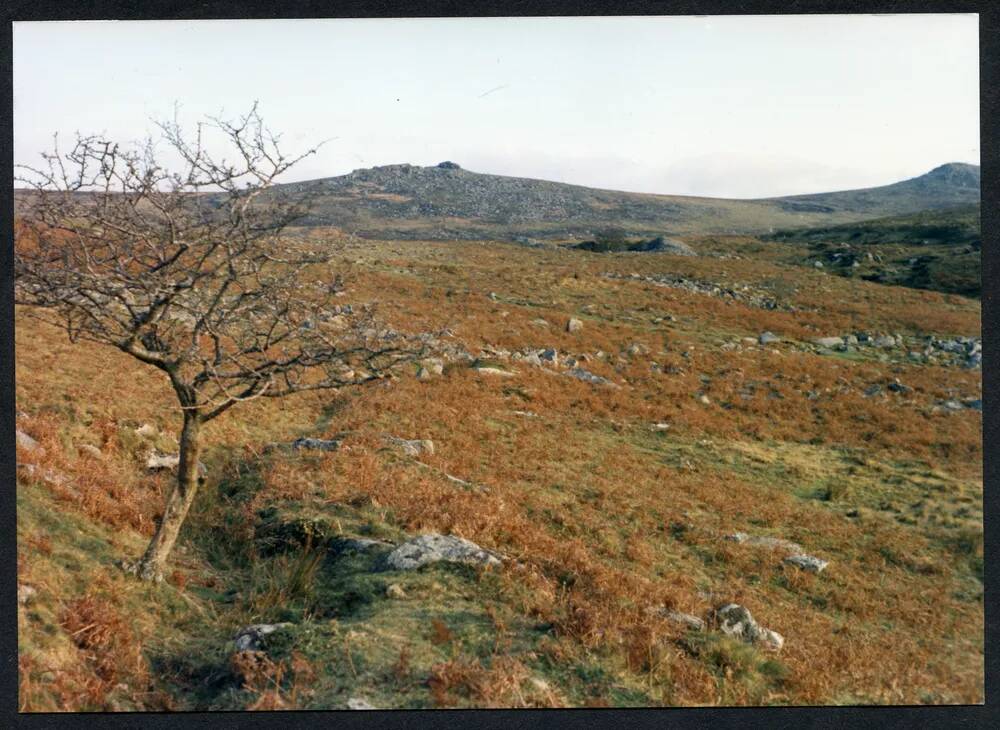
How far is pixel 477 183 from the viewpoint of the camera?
10481 cm

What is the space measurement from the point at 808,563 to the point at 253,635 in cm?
756

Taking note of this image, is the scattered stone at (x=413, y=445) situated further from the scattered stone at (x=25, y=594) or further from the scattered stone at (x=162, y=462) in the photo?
Answer: the scattered stone at (x=25, y=594)

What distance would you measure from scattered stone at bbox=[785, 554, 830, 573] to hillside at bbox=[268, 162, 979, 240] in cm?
3718

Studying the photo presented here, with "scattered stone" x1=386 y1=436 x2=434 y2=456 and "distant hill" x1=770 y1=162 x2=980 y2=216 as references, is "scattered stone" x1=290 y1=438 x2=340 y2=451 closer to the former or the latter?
"scattered stone" x1=386 y1=436 x2=434 y2=456

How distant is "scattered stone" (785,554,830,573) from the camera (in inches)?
385

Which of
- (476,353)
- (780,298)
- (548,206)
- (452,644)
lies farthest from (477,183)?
(452,644)

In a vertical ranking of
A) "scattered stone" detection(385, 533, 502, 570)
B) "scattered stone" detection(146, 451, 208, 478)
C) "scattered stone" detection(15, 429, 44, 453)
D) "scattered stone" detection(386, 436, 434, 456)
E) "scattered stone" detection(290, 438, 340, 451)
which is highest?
"scattered stone" detection(15, 429, 44, 453)

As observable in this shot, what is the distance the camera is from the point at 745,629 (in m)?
7.53

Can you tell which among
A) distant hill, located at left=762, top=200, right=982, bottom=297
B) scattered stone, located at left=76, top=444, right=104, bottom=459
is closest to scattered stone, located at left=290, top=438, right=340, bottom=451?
scattered stone, located at left=76, top=444, right=104, bottom=459

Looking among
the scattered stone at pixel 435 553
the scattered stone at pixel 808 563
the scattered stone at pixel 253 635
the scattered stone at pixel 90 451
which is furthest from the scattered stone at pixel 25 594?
the scattered stone at pixel 808 563

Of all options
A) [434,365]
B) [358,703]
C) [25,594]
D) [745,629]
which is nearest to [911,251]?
[434,365]

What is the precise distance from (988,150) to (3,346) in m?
11.1

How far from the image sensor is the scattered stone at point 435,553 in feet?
25.8

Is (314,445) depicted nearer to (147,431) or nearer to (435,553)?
(147,431)
